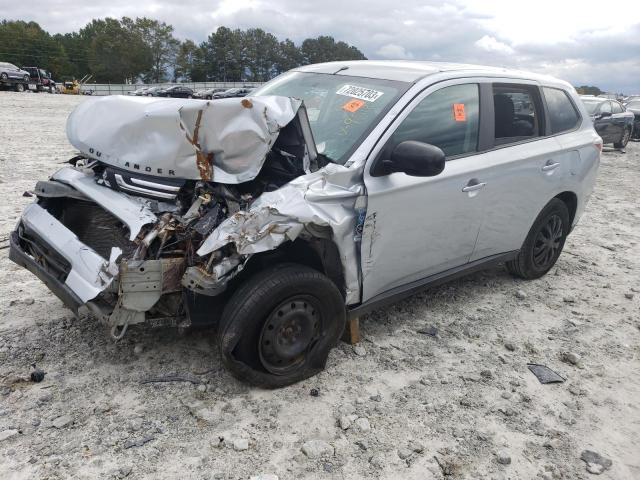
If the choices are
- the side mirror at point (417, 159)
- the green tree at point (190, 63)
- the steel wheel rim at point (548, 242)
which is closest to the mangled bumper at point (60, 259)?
the side mirror at point (417, 159)

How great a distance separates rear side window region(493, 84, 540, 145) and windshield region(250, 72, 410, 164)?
970 millimetres

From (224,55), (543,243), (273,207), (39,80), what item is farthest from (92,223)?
(224,55)

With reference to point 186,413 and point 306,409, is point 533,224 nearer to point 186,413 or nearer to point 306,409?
point 306,409

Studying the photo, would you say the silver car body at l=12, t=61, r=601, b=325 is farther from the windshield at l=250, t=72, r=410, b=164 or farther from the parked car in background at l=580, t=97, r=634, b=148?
the parked car in background at l=580, t=97, r=634, b=148

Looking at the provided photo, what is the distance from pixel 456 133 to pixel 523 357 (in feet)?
5.41

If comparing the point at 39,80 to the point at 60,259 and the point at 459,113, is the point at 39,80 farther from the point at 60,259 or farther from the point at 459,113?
the point at 459,113

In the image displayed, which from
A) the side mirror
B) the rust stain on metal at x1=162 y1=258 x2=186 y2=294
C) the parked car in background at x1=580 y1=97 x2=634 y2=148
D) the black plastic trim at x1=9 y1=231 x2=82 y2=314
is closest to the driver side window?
the side mirror

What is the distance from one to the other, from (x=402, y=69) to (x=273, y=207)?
5.42ft

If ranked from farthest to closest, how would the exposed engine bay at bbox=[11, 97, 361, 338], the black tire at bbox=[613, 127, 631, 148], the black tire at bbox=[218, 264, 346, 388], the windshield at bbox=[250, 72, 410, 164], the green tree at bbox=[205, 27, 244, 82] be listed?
the green tree at bbox=[205, 27, 244, 82], the black tire at bbox=[613, 127, 631, 148], the windshield at bbox=[250, 72, 410, 164], the black tire at bbox=[218, 264, 346, 388], the exposed engine bay at bbox=[11, 97, 361, 338]

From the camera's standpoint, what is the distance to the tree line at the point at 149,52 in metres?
83.5

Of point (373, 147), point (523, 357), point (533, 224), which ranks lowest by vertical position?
point (523, 357)

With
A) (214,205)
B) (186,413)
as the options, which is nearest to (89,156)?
(214,205)

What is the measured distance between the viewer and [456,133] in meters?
3.72

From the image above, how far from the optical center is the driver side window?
11.1ft
